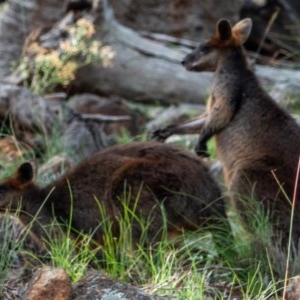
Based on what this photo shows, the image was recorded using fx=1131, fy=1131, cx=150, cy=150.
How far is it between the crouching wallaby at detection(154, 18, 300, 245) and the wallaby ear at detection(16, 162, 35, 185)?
136 cm

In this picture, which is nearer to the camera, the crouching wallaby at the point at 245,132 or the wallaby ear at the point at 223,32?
the crouching wallaby at the point at 245,132

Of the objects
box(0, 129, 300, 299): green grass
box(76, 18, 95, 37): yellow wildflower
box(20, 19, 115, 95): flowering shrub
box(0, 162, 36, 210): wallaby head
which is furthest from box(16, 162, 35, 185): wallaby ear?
box(76, 18, 95, 37): yellow wildflower

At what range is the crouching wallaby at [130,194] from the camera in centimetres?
753

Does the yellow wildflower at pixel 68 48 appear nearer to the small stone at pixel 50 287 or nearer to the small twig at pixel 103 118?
the small twig at pixel 103 118

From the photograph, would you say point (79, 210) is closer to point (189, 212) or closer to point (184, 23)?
point (189, 212)

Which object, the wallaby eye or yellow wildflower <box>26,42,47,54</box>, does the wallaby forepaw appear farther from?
yellow wildflower <box>26,42,47,54</box>

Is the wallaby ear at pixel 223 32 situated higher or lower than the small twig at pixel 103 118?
higher

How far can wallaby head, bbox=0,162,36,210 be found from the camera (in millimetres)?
7730

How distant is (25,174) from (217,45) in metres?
1.99

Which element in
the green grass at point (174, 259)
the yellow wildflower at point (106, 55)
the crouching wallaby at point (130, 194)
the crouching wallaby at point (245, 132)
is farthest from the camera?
the yellow wildflower at point (106, 55)

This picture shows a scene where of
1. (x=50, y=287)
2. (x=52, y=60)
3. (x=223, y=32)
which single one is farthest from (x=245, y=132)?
(x=52, y=60)

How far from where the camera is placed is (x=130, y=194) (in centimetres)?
757

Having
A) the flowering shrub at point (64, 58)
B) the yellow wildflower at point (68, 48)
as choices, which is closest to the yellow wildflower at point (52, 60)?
the flowering shrub at point (64, 58)

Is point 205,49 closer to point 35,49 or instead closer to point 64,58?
point 64,58
